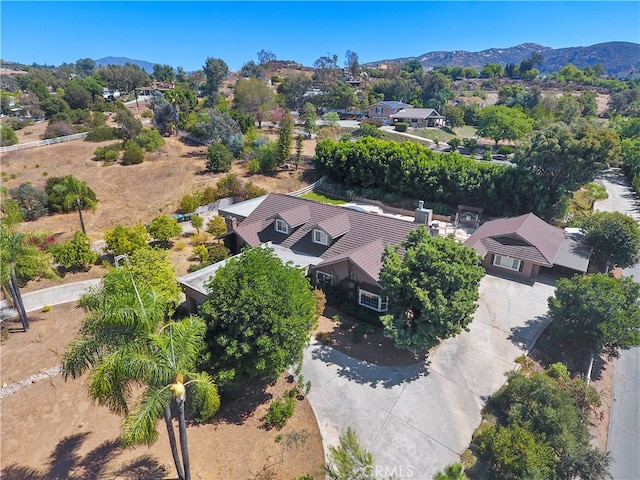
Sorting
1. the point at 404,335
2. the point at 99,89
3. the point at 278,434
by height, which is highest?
the point at 99,89

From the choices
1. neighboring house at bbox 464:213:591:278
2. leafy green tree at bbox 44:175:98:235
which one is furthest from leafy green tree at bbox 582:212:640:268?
leafy green tree at bbox 44:175:98:235

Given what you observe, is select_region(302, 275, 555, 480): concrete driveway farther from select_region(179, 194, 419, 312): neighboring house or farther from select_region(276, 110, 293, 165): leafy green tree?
select_region(276, 110, 293, 165): leafy green tree

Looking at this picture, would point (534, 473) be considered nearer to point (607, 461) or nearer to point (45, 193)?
point (607, 461)

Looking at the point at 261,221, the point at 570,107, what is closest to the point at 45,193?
the point at 261,221

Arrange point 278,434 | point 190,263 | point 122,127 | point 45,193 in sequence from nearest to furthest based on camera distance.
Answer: point 278,434
point 190,263
point 45,193
point 122,127

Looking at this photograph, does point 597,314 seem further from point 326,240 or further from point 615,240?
point 326,240

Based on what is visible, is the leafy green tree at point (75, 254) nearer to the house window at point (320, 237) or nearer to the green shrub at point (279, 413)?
the house window at point (320, 237)

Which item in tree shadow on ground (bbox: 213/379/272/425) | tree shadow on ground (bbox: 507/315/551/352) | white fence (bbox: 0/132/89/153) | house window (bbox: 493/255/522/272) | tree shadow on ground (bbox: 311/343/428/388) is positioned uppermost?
white fence (bbox: 0/132/89/153)
